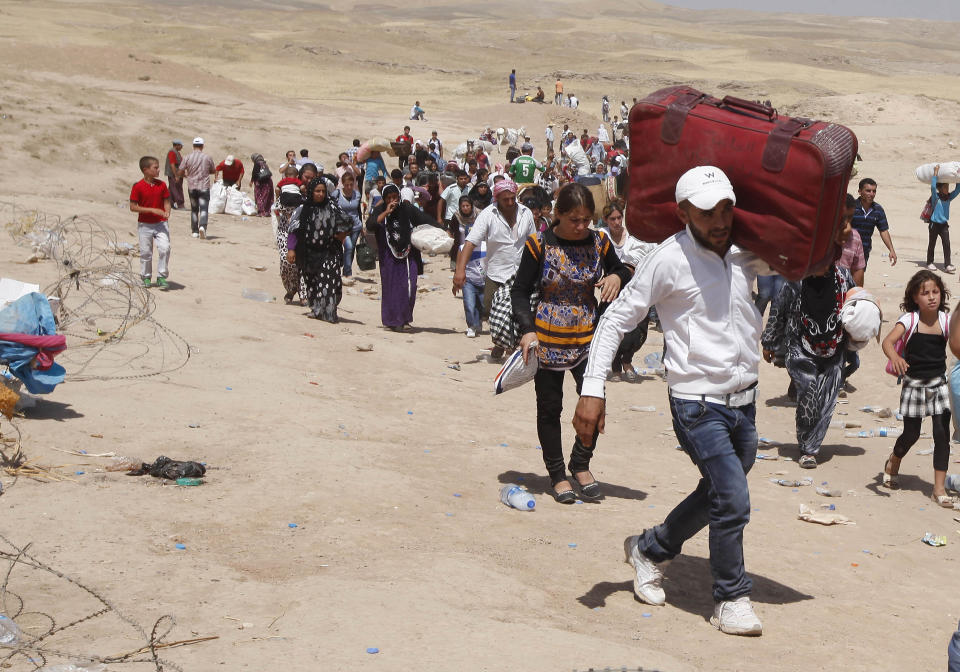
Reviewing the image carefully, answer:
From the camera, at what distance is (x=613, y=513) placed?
621 cm

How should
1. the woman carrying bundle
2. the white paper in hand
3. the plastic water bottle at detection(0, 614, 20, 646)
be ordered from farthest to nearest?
1. the woman carrying bundle
2. the white paper in hand
3. the plastic water bottle at detection(0, 614, 20, 646)

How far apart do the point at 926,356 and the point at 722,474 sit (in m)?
3.42

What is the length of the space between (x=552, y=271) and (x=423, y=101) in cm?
4787

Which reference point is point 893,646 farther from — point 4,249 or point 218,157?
point 218,157

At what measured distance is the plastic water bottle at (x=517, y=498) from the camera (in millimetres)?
6164

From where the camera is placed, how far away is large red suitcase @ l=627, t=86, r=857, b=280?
399 cm

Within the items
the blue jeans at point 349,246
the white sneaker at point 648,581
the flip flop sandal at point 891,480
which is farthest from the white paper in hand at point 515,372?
the blue jeans at point 349,246

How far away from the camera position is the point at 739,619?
4414mm

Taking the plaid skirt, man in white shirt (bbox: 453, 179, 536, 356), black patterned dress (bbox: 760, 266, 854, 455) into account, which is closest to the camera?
the plaid skirt

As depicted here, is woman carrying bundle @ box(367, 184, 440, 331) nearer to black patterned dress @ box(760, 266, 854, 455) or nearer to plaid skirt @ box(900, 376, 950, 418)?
black patterned dress @ box(760, 266, 854, 455)

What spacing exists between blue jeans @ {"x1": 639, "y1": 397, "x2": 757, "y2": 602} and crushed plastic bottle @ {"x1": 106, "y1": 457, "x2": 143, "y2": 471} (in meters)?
3.28

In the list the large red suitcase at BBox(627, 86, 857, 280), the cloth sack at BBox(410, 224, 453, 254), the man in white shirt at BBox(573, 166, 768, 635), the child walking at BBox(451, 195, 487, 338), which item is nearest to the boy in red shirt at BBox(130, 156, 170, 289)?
the cloth sack at BBox(410, 224, 453, 254)

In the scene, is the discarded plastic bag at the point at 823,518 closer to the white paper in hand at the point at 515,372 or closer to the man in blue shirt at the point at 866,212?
the white paper in hand at the point at 515,372

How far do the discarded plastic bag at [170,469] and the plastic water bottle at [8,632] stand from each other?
221 cm
